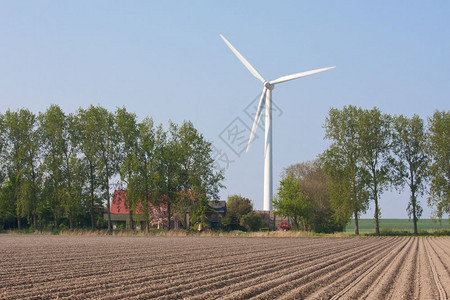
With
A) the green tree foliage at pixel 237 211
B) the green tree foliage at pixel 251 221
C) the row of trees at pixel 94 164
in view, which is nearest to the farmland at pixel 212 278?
the row of trees at pixel 94 164

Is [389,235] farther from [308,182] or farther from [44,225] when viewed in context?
[44,225]

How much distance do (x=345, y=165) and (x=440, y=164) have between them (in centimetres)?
1133

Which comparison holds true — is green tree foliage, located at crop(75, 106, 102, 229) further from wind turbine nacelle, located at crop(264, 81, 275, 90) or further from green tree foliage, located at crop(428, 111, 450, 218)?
green tree foliage, located at crop(428, 111, 450, 218)

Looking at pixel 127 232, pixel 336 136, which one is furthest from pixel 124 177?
pixel 336 136

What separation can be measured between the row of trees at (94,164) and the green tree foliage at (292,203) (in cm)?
931

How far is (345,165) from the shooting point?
208ft

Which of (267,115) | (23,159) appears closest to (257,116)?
(267,115)


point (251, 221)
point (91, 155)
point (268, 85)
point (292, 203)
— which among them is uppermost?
point (268, 85)

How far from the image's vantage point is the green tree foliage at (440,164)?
62.8 metres

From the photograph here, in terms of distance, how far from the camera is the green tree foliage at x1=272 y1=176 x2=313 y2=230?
66363 millimetres

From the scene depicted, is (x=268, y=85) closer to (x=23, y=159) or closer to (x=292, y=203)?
(x=292, y=203)

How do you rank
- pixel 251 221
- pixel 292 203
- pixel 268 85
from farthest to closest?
pixel 251 221, pixel 268 85, pixel 292 203

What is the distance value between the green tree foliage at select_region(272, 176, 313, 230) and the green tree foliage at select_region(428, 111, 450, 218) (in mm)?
14599

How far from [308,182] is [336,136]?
56.7ft
